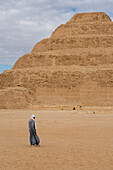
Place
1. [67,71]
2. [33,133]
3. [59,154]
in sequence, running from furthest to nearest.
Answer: [67,71] < [33,133] < [59,154]

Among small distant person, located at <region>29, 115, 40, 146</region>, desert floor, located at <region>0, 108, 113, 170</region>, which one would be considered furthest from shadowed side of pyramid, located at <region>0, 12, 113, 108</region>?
small distant person, located at <region>29, 115, 40, 146</region>

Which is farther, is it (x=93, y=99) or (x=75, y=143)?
(x=93, y=99)

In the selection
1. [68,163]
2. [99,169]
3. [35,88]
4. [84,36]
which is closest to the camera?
[99,169]

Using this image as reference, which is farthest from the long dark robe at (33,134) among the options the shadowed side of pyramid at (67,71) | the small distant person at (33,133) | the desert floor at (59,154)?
the shadowed side of pyramid at (67,71)

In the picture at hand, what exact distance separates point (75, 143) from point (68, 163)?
4045mm

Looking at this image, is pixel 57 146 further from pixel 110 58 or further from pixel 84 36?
pixel 84 36

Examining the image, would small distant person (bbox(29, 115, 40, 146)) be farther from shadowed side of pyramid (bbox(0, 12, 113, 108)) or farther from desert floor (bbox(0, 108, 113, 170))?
shadowed side of pyramid (bbox(0, 12, 113, 108))

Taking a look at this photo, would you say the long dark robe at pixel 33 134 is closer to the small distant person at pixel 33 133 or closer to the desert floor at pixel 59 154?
the small distant person at pixel 33 133

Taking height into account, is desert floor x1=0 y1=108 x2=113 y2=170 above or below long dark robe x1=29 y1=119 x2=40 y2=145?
below

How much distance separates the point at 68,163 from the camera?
29.7ft

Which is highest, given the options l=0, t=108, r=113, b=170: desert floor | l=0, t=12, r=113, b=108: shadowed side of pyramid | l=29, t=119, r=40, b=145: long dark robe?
l=0, t=12, r=113, b=108: shadowed side of pyramid

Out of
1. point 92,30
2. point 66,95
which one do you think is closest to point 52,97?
point 66,95

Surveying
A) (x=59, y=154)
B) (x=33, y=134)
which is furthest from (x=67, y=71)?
(x=59, y=154)

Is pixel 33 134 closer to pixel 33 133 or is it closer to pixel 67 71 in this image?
pixel 33 133
